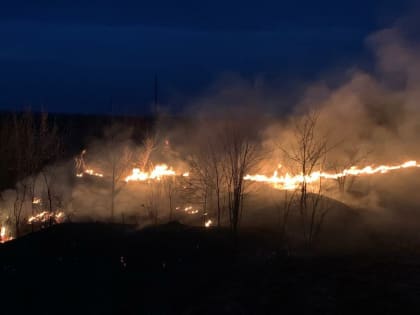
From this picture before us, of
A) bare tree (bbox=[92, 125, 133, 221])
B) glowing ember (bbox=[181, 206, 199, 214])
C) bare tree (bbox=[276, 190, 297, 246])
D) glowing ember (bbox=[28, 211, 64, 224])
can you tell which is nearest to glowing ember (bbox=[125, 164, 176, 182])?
bare tree (bbox=[92, 125, 133, 221])

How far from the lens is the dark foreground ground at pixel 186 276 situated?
7348 millimetres

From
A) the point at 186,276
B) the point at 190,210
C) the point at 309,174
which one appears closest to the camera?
the point at 186,276

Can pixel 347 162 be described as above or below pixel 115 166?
above

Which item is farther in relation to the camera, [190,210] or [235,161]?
[190,210]

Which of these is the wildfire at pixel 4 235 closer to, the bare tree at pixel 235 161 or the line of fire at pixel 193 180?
the line of fire at pixel 193 180

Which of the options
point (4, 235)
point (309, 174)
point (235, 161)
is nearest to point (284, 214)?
point (309, 174)

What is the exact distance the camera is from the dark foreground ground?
7348 millimetres

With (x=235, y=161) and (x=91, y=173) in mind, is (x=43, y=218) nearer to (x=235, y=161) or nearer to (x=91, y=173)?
(x=91, y=173)

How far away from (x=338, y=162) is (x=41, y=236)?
33.4 feet

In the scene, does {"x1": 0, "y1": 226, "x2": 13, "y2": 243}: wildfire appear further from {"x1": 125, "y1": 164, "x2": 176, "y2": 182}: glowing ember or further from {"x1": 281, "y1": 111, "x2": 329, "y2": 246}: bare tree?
{"x1": 281, "y1": 111, "x2": 329, "y2": 246}: bare tree

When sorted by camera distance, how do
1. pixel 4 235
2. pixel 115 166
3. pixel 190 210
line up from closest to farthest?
pixel 4 235
pixel 190 210
pixel 115 166

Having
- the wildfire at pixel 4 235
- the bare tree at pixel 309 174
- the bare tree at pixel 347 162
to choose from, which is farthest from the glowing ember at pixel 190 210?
the wildfire at pixel 4 235

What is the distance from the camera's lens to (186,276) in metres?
9.00

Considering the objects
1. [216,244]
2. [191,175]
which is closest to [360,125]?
[191,175]
